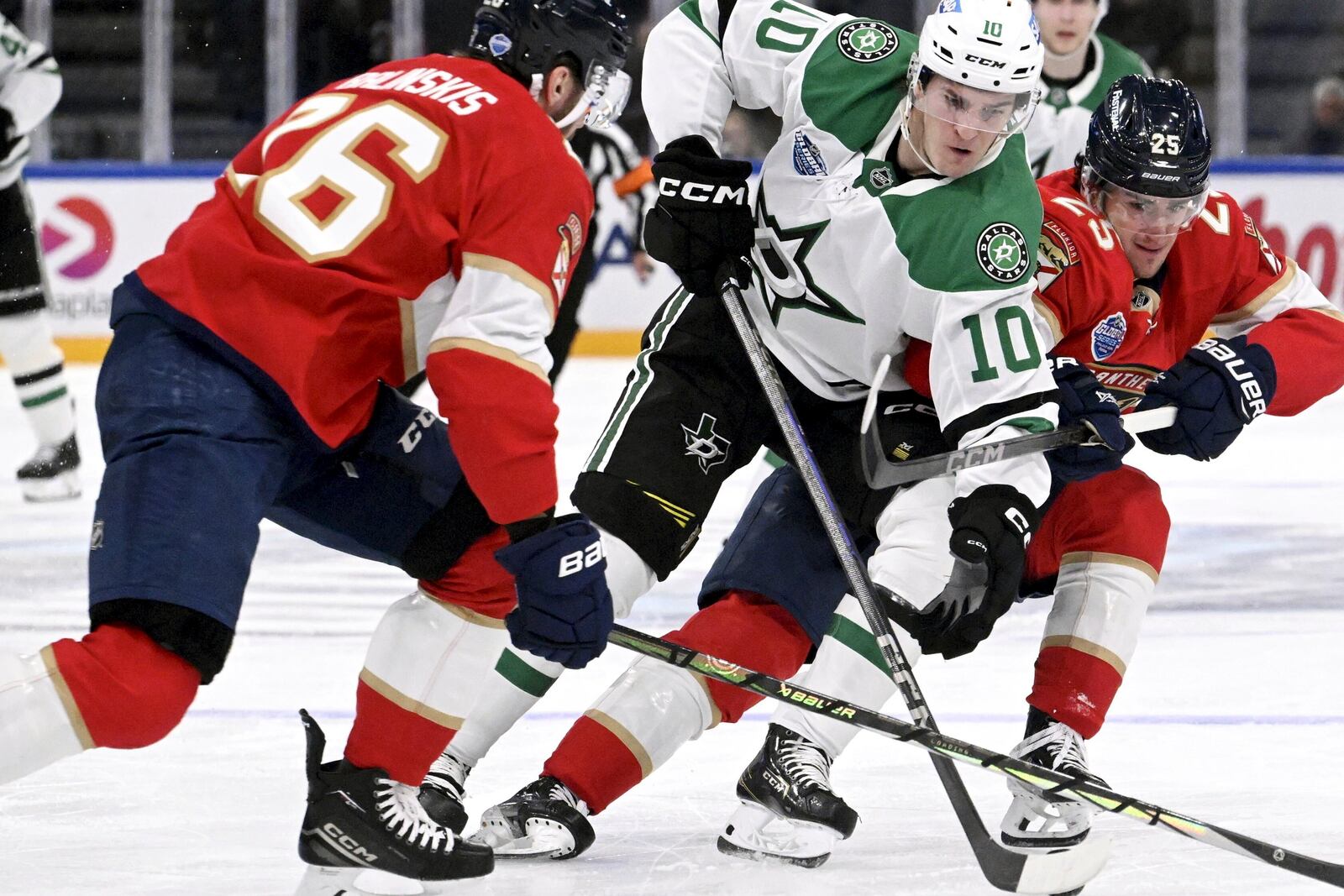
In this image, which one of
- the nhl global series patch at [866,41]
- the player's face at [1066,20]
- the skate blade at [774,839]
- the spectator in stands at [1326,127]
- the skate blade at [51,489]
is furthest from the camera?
the spectator in stands at [1326,127]

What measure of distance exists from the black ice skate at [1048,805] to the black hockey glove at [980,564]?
0.62ft

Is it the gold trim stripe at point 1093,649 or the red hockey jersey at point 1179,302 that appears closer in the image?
the gold trim stripe at point 1093,649

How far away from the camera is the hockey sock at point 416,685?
2002 mm

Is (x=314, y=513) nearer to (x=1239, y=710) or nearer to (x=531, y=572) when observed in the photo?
(x=531, y=572)

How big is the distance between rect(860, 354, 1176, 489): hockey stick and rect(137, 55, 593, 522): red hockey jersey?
60cm

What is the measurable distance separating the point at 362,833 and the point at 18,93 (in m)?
3.64

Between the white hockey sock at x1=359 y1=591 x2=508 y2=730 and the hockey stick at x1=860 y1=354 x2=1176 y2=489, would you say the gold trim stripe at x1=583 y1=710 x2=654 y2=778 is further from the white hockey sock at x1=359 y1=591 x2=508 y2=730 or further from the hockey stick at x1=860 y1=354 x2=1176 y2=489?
the hockey stick at x1=860 y1=354 x2=1176 y2=489

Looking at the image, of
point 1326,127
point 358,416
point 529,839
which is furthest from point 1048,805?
point 1326,127

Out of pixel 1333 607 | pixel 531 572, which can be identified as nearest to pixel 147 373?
pixel 531 572

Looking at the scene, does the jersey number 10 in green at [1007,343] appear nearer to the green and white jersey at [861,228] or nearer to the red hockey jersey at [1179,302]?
the green and white jersey at [861,228]

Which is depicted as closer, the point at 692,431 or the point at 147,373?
the point at 147,373

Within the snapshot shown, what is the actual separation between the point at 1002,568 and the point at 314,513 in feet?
2.57

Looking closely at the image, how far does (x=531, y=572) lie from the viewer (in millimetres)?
1852

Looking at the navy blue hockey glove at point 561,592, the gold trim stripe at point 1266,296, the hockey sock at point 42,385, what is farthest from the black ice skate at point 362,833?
the hockey sock at point 42,385
